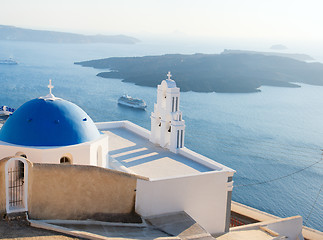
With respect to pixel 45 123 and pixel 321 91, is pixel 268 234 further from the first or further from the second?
pixel 321 91

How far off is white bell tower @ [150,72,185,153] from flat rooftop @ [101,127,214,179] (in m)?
0.28

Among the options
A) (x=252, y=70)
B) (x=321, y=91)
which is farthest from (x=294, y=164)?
(x=252, y=70)

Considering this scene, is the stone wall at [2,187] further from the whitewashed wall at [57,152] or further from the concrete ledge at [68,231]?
the whitewashed wall at [57,152]

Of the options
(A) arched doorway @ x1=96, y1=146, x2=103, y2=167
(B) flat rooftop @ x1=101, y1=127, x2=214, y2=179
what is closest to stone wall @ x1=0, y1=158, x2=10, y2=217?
(A) arched doorway @ x1=96, y1=146, x2=103, y2=167

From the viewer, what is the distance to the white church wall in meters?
9.34

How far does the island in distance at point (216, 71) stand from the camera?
2313 inches

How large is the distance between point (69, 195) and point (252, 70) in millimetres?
72728

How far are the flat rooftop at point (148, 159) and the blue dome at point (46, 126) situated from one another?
6.37 feet

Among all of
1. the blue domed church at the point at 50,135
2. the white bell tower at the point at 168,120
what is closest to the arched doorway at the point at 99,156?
the blue domed church at the point at 50,135

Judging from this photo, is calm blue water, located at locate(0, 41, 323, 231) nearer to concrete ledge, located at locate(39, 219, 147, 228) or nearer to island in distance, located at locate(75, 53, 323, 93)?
island in distance, located at locate(75, 53, 323, 93)

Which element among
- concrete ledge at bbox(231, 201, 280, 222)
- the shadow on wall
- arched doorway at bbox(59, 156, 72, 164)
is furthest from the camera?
concrete ledge at bbox(231, 201, 280, 222)

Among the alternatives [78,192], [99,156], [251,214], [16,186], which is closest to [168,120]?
[99,156]

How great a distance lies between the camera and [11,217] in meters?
7.37

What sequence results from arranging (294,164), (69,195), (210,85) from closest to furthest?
(69,195) → (294,164) → (210,85)
